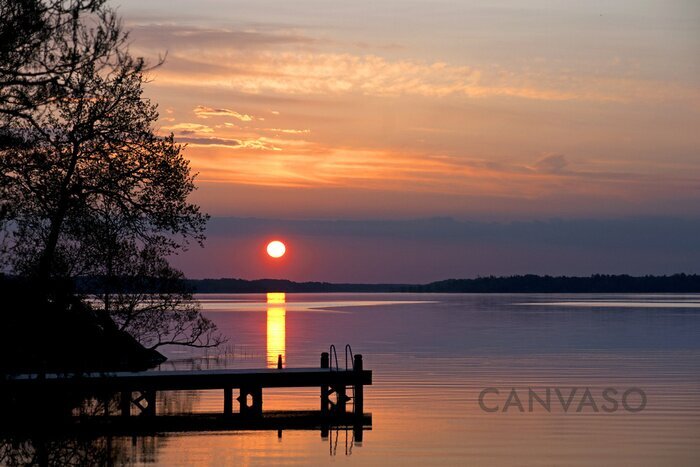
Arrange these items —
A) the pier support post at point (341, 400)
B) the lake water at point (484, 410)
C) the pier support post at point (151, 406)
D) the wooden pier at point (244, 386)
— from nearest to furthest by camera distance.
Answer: the lake water at point (484, 410)
the wooden pier at point (244, 386)
the pier support post at point (151, 406)
the pier support post at point (341, 400)

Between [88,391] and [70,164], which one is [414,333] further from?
[70,164]

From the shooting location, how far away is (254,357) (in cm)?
8619

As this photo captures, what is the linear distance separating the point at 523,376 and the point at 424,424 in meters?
25.2

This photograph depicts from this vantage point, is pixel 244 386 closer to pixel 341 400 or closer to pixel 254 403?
pixel 254 403

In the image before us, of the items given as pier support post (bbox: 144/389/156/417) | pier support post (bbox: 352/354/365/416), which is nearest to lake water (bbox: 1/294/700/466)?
pier support post (bbox: 352/354/365/416)

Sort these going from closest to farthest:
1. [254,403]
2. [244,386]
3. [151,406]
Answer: [244,386] < [151,406] < [254,403]

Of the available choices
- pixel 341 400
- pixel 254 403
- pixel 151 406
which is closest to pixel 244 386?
pixel 254 403

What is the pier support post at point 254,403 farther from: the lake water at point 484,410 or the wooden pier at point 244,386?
the lake water at point 484,410

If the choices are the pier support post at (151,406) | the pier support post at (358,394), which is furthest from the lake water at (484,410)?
the pier support post at (151,406)

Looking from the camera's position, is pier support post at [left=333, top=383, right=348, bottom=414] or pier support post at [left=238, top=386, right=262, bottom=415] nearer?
pier support post at [left=238, top=386, right=262, bottom=415]

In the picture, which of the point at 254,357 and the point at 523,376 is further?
the point at 254,357

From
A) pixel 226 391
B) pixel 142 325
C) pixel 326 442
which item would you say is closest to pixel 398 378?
pixel 142 325

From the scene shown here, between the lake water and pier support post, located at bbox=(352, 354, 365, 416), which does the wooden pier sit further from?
the lake water

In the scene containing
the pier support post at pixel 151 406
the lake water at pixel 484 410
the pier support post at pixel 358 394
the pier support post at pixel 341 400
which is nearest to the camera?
the lake water at pixel 484 410
